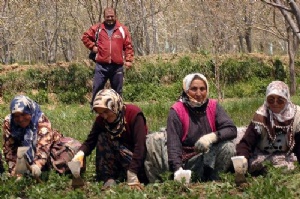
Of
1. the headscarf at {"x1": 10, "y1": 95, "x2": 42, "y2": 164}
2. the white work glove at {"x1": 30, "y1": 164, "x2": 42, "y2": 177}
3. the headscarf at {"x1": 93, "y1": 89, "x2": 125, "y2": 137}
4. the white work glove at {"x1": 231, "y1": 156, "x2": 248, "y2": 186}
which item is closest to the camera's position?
the white work glove at {"x1": 231, "y1": 156, "x2": 248, "y2": 186}

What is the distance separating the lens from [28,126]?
487cm

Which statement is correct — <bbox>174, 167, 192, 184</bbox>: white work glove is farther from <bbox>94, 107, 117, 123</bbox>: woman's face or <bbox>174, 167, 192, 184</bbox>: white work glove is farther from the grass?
<bbox>94, 107, 117, 123</bbox>: woman's face

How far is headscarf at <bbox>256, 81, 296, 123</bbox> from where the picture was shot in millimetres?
4402

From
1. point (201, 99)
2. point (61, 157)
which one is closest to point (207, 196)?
point (201, 99)

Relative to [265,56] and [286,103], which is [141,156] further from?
[265,56]

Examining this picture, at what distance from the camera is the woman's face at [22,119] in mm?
4770

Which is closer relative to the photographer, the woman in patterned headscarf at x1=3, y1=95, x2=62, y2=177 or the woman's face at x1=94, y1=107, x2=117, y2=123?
the woman's face at x1=94, y1=107, x2=117, y2=123

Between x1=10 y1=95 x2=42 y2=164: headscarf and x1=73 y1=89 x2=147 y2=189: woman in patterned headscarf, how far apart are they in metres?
0.42

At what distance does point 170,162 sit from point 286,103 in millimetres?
1084

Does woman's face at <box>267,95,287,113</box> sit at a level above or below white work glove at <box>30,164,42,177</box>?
above

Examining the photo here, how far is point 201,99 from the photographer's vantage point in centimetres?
462

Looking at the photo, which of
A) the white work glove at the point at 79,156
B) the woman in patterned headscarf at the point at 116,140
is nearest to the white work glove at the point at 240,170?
the woman in patterned headscarf at the point at 116,140

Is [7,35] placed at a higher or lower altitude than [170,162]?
higher

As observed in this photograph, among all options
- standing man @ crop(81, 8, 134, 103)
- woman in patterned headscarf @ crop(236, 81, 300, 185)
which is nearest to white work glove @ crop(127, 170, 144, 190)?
woman in patterned headscarf @ crop(236, 81, 300, 185)
